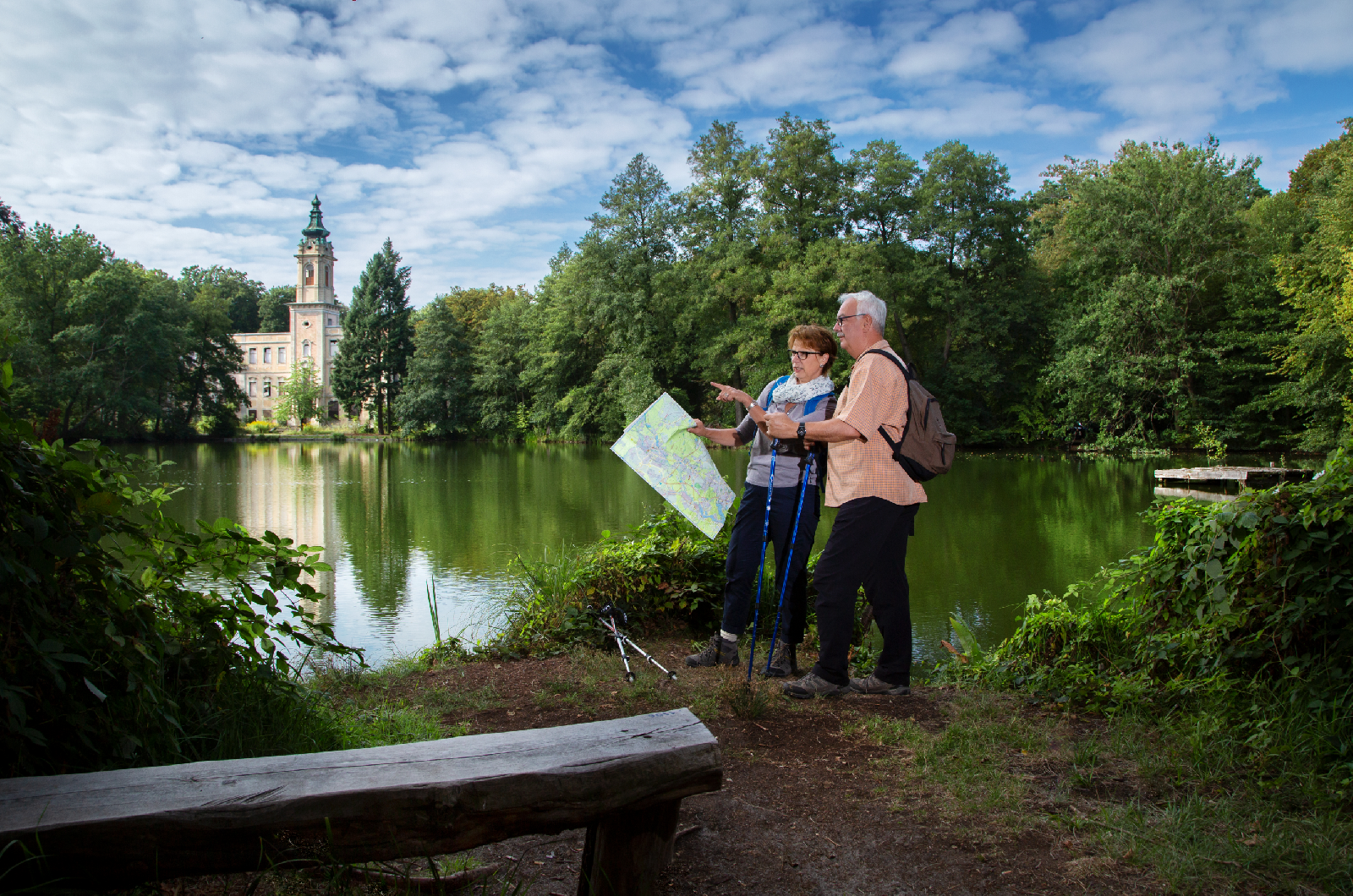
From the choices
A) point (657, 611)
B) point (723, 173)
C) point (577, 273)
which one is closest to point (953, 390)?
point (723, 173)

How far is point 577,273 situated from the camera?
1570 inches

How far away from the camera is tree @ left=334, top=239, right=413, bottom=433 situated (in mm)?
54250

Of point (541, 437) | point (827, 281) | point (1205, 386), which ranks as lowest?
point (541, 437)

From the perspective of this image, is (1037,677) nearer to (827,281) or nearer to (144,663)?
(144,663)

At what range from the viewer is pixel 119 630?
2199mm

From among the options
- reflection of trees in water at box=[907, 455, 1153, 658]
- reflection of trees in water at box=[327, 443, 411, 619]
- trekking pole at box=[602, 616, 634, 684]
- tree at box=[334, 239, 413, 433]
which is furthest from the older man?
tree at box=[334, 239, 413, 433]

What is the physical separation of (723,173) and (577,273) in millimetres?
8601

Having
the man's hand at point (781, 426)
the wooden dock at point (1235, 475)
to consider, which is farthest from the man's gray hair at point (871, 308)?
the wooden dock at point (1235, 475)

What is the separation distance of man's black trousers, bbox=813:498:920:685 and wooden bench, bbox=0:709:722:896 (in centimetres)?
176

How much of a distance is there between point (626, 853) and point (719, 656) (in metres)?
2.46

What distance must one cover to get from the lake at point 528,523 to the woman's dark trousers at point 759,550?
2543 mm

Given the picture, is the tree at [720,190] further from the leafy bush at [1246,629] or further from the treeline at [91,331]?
the leafy bush at [1246,629]

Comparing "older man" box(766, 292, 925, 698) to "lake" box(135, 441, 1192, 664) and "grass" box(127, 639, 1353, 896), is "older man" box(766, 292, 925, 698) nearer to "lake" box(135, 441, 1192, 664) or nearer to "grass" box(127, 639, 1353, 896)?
"grass" box(127, 639, 1353, 896)

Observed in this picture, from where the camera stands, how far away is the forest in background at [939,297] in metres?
27.4
